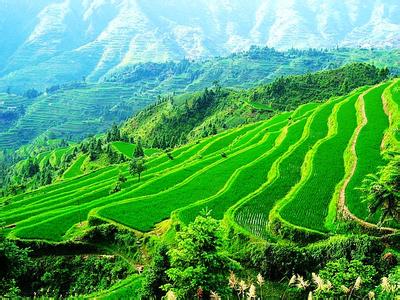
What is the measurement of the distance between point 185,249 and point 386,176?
1554 cm

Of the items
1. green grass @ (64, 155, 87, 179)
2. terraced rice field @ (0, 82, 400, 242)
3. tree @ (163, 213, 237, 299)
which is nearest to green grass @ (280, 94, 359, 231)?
terraced rice field @ (0, 82, 400, 242)

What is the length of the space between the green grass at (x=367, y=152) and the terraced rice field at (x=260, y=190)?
0.26ft

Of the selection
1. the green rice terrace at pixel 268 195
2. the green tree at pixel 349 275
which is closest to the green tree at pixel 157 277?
the green rice terrace at pixel 268 195

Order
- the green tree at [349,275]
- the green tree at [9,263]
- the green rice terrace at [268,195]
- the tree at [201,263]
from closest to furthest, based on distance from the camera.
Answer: the green tree at [349,275] → the tree at [201,263] → the green tree at [9,263] → the green rice terrace at [268,195]

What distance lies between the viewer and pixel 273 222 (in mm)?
38219

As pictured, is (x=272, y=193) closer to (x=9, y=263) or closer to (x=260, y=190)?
(x=260, y=190)

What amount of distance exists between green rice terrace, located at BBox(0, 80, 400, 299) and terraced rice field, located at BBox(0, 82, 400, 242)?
10 cm

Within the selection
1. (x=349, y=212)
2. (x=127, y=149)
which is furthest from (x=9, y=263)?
(x=127, y=149)

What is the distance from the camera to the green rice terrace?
3753 cm

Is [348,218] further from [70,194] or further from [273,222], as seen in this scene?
[70,194]

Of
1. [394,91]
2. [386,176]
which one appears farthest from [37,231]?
[394,91]

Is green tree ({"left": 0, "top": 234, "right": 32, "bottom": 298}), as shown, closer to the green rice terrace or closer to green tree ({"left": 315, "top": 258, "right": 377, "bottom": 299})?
the green rice terrace

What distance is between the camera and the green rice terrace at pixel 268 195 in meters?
37.5

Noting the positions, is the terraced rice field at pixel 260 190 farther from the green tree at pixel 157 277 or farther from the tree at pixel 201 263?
the tree at pixel 201 263
